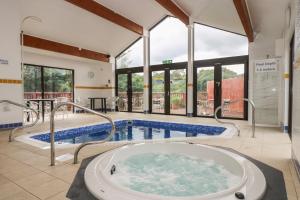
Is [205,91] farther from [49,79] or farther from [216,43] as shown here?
[49,79]

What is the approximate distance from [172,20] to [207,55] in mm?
2236

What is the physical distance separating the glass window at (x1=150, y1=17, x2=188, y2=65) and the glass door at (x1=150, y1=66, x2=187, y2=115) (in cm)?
46

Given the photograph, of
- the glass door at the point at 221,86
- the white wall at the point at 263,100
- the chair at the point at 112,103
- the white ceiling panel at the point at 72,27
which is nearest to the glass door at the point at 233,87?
the glass door at the point at 221,86

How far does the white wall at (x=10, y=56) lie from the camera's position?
4.42 meters

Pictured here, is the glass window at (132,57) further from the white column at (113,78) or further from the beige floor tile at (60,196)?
the beige floor tile at (60,196)

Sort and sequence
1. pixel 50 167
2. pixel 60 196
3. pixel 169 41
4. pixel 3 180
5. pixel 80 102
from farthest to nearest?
1. pixel 80 102
2. pixel 169 41
3. pixel 50 167
4. pixel 3 180
5. pixel 60 196

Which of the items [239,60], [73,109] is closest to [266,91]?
[239,60]

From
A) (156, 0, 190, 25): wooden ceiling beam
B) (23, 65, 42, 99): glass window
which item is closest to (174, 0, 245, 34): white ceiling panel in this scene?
(156, 0, 190, 25): wooden ceiling beam

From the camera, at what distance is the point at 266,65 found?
15.7ft

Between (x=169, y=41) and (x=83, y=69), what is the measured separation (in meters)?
4.34

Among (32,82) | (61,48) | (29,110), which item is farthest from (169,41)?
(32,82)

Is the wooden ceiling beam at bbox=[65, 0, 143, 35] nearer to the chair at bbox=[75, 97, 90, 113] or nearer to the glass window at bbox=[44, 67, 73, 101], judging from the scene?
the glass window at bbox=[44, 67, 73, 101]

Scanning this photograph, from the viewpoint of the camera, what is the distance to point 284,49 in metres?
4.32

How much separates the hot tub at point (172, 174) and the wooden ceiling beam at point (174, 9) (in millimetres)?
4395
